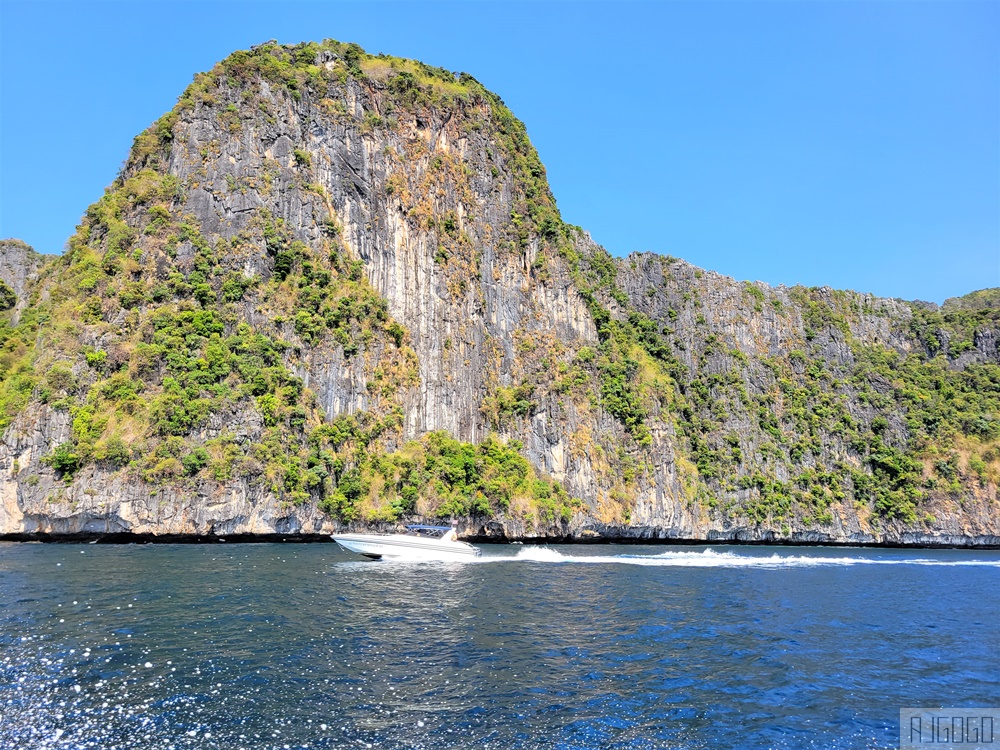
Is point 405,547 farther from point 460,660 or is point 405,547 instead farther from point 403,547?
point 460,660

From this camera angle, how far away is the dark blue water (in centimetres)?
1333

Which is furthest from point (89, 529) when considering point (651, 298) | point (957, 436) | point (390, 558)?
point (957, 436)

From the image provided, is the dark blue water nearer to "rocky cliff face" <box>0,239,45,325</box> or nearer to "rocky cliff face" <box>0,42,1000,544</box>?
"rocky cliff face" <box>0,42,1000,544</box>

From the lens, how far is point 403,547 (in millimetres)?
42781

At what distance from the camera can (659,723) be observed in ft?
46.6

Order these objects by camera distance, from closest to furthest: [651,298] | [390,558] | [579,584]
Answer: [579,584]
[390,558]
[651,298]

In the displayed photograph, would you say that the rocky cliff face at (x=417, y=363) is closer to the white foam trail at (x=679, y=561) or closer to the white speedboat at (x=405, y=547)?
the white foam trail at (x=679, y=561)

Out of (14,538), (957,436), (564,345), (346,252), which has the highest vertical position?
(346,252)

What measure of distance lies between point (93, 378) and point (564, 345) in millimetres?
58128

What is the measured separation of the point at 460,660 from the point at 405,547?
25317 mm

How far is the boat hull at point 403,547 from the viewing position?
4219 cm

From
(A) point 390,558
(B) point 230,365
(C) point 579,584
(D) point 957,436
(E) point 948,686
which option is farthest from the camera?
(D) point 957,436

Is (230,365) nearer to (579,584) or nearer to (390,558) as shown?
(390,558)

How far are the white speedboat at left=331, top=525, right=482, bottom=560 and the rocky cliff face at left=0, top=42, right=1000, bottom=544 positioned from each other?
2039cm
